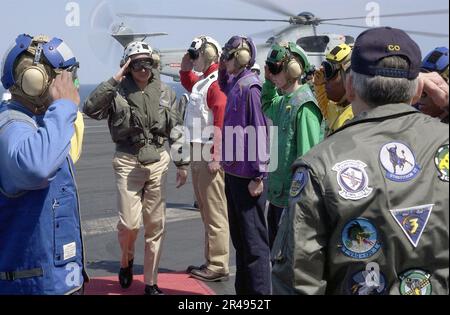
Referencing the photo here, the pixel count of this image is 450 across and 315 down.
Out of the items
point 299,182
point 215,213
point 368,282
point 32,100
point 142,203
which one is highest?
point 32,100

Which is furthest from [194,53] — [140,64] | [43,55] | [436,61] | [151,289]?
[43,55]

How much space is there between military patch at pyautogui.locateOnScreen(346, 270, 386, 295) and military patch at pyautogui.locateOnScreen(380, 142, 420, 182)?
0.97 feet

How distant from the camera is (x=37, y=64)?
2.45 meters

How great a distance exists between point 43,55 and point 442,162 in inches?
66.5

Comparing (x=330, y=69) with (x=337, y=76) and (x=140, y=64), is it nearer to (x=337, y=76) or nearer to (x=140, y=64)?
(x=337, y=76)

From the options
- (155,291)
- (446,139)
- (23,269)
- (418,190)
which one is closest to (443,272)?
(418,190)

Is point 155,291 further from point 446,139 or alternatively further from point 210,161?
point 446,139

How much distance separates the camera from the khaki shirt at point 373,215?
5.55 ft

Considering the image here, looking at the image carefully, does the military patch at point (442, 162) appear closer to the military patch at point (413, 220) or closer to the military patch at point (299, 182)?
the military patch at point (413, 220)

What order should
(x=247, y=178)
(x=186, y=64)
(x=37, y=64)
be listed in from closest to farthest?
(x=37, y=64), (x=247, y=178), (x=186, y=64)

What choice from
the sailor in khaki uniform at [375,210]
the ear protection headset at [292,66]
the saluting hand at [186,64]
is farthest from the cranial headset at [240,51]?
the sailor in khaki uniform at [375,210]

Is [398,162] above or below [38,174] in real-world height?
above
